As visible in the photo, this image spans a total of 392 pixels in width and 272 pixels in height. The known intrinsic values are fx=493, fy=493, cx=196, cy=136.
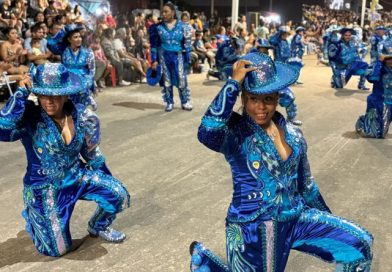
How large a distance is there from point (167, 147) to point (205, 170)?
3.13ft

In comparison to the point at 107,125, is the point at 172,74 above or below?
above

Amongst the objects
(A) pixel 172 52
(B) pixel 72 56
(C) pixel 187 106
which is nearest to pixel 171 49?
(A) pixel 172 52

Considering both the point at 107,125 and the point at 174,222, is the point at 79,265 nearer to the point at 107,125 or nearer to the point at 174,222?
the point at 174,222

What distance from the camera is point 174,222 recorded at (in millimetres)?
3686

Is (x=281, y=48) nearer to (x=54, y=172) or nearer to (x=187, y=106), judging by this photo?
(x=187, y=106)

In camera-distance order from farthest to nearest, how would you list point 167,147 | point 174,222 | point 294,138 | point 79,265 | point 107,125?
point 107,125 < point 167,147 < point 174,222 < point 79,265 < point 294,138

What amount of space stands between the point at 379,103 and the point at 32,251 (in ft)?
14.6

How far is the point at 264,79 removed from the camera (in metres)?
2.03

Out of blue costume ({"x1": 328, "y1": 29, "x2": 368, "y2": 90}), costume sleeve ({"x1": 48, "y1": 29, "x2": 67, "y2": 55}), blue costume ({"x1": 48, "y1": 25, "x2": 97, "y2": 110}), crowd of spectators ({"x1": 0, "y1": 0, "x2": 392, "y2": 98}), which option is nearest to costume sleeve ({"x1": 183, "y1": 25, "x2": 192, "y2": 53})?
crowd of spectators ({"x1": 0, "y1": 0, "x2": 392, "y2": 98})

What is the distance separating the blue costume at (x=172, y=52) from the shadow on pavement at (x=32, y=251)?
173 inches

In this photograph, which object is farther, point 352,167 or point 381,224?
point 352,167

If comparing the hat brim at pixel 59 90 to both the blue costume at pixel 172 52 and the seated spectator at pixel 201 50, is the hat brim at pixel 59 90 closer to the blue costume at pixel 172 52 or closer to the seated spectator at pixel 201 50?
the blue costume at pixel 172 52

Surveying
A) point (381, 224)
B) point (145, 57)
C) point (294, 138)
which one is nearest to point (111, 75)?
point (145, 57)

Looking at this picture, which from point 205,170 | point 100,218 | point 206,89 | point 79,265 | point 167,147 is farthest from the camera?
point 206,89
